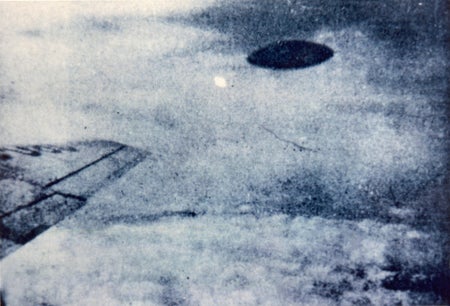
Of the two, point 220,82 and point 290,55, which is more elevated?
point 290,55

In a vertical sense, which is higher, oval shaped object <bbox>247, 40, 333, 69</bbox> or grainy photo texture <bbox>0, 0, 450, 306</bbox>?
oval shaped object <bbox>247, 40, 333, 69</bbox>

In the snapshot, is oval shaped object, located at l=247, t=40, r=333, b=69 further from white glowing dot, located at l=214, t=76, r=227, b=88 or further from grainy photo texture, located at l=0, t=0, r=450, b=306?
white glowing dot, located at l=214, t=76, r=227, b=88

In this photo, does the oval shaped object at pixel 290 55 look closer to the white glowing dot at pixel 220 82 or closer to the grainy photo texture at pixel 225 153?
the grainy photo texture at pixel 225 153

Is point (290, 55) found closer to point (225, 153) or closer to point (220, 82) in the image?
point (220, 82)

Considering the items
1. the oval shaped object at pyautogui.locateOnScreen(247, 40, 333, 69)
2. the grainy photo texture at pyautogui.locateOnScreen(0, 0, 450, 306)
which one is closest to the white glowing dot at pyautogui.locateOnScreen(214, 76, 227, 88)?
the grainy photo texture at pyautogui.locateOnScreen(0, 0, 450, 306)

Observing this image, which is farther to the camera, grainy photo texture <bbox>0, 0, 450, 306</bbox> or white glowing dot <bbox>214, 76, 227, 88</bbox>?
white glowing dot <bbox>214, 76, 227, 88</bbox>

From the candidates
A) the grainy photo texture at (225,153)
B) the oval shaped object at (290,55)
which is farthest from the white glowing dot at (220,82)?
the oval shaped object at (290,55)

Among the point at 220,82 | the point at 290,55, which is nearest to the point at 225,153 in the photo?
the point at 220,82

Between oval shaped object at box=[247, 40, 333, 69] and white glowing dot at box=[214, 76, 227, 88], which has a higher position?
oval shaped object at box=[247, 40, 333, 69]
